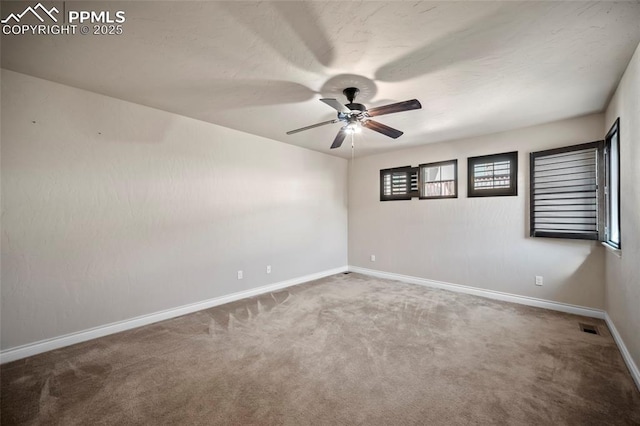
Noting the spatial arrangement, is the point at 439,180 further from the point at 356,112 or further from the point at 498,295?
the point at 356,112

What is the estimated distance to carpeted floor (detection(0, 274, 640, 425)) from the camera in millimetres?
1744

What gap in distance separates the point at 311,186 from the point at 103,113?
326 cm

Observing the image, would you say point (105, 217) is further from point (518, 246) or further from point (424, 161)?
point (518, 246)

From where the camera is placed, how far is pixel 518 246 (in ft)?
12.7

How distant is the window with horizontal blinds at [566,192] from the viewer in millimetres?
3303

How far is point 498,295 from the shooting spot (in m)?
4.04

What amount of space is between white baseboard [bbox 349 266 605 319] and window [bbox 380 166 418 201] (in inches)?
59.9

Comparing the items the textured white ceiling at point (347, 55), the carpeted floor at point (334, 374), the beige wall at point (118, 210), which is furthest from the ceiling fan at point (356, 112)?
the carpeted floor at point (334, 374)

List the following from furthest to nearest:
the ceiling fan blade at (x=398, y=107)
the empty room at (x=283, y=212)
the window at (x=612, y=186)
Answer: the window at (x=612, y=186)
the ceiling fan blade at (x=398, y=107)
the empty room at (x=283, y=212)

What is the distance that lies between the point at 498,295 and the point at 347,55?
4.00 m

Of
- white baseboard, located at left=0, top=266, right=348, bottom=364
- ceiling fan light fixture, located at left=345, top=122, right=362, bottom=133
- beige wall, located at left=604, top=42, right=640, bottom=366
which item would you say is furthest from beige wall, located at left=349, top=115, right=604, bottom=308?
ceiling fan light fixture, located at left=345, top=122, right=362, bottom=133

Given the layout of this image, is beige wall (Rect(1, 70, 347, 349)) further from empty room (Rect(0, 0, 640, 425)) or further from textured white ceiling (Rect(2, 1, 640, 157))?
textured white ceiling (Rect(2, 1, 640, 157))

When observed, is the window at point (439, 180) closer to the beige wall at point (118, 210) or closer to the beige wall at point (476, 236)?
the beige wall at point (476, 236)

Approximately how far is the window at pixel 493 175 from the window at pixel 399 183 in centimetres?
94
